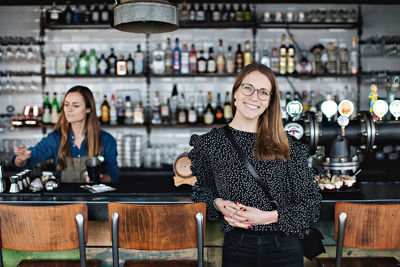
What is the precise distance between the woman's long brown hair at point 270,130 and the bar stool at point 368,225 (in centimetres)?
33

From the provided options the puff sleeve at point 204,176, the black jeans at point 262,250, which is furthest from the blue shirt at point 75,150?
the black jeans at point 262,250

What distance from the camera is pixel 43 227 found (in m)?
1.56

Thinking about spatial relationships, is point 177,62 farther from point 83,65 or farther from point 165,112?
point 83,65

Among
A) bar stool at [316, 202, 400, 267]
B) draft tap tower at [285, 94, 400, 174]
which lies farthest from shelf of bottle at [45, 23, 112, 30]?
bar stool at [316, 202, 400, 267]

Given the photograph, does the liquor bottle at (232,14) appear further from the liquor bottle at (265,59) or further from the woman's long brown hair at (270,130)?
the woman's long brown hair at (270,130)

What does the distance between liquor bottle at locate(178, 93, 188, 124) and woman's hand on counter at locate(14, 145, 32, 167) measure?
68.8 inches

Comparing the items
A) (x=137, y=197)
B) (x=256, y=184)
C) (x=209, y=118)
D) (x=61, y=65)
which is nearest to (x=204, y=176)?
(x=256, y=184)

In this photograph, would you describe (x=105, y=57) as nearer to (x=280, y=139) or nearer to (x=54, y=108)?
(x=54, y=108)

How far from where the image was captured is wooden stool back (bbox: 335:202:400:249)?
5.12 ft

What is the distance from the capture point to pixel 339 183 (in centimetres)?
214

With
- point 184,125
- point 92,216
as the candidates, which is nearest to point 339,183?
point 92,216

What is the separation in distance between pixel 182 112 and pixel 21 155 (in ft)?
6.06

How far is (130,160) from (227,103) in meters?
1.11

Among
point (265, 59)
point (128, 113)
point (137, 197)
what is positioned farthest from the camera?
point (128, 113)
